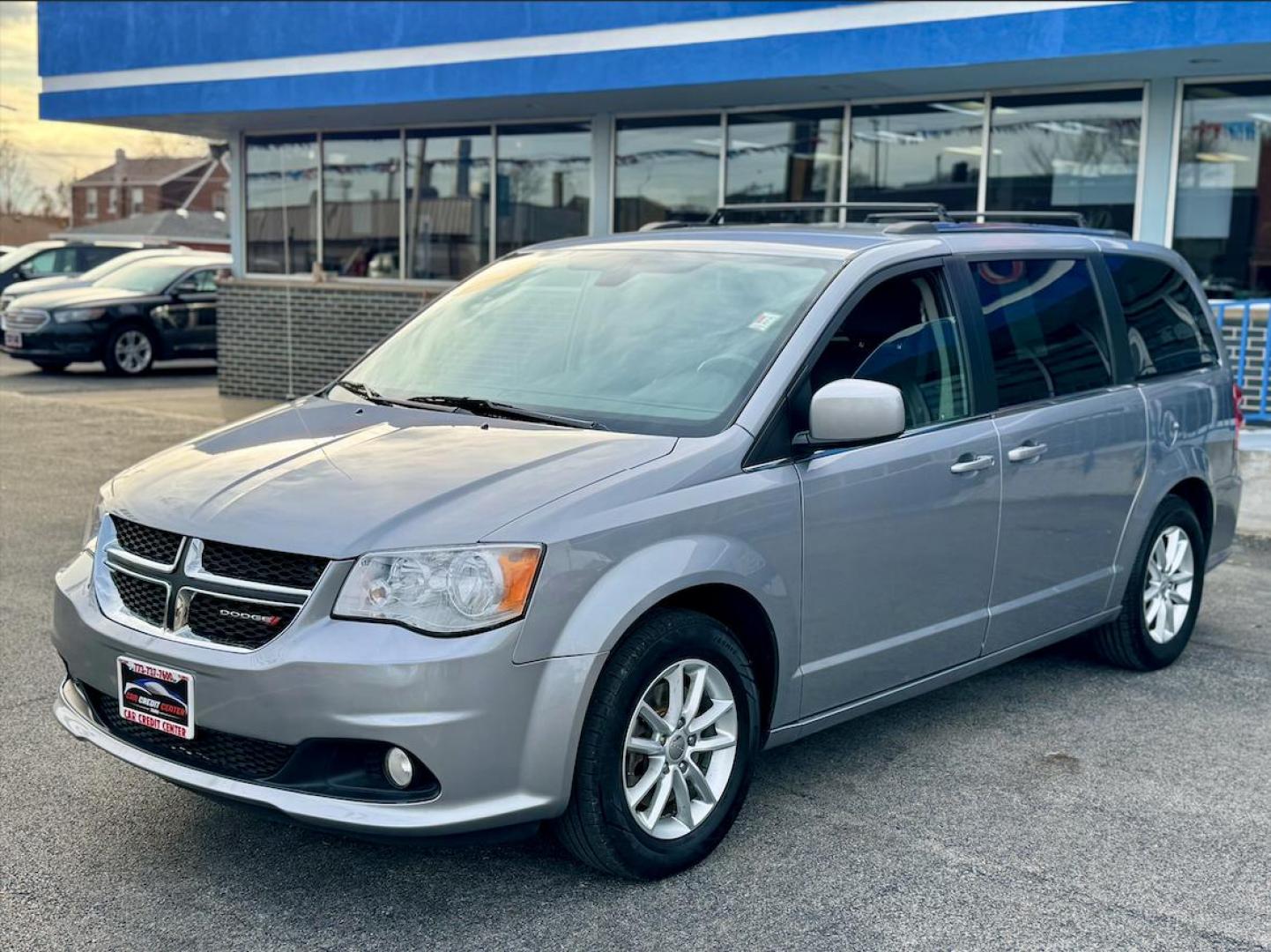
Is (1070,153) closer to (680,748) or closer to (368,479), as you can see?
(680,748)

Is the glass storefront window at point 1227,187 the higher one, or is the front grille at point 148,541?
the glass storefront window at point 1227,187

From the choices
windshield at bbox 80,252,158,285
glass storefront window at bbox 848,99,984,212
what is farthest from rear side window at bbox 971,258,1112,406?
windshield at bbox 80,252,158,285

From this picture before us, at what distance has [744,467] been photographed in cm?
405

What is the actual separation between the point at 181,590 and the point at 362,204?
13.2 m

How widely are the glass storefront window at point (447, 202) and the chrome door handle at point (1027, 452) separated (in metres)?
10.9

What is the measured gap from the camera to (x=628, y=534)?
3.69 m

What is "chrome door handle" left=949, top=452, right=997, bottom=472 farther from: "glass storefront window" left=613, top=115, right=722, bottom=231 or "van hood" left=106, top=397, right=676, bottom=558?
"glass storefront window" left=613, top=115, right=722, bottom=231

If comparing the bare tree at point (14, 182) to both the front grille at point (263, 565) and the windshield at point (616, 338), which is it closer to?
the windshield at point (616, 338)

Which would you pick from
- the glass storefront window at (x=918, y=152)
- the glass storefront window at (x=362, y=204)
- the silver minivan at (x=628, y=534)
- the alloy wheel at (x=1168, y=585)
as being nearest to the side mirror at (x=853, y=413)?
the silver minivan at (x=628, y=534)

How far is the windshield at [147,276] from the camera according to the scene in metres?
19.2

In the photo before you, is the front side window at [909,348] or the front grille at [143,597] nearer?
the front grille at [143,597]

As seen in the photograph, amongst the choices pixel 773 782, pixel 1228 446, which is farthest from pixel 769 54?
pixel 773 782

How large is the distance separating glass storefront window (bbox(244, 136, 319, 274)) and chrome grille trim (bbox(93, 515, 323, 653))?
13.4m

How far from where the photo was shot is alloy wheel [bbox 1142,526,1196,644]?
5988 mm
